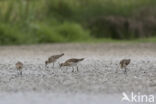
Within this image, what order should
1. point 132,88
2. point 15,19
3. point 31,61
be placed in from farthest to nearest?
point 15,19 < point 31,61 < point 132,88

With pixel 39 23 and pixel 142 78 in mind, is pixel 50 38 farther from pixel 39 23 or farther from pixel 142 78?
pixel 142 78

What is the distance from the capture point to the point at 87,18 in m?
19.5

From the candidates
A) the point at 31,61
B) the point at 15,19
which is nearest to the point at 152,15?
the point at 15,19

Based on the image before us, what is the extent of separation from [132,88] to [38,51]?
6798 mm

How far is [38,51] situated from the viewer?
13875 millimetres

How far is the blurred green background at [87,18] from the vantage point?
59.1 ft

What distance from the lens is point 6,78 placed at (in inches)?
339

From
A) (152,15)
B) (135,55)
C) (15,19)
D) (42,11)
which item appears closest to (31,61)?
(135,55)

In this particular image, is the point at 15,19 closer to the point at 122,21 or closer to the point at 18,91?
the point at 122,21

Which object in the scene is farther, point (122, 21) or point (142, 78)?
point (122, 21)

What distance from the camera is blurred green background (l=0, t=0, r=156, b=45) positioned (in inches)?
709

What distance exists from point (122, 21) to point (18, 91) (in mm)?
12191

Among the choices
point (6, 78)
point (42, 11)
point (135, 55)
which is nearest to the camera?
point (6, 78)

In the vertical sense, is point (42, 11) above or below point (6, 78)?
above
